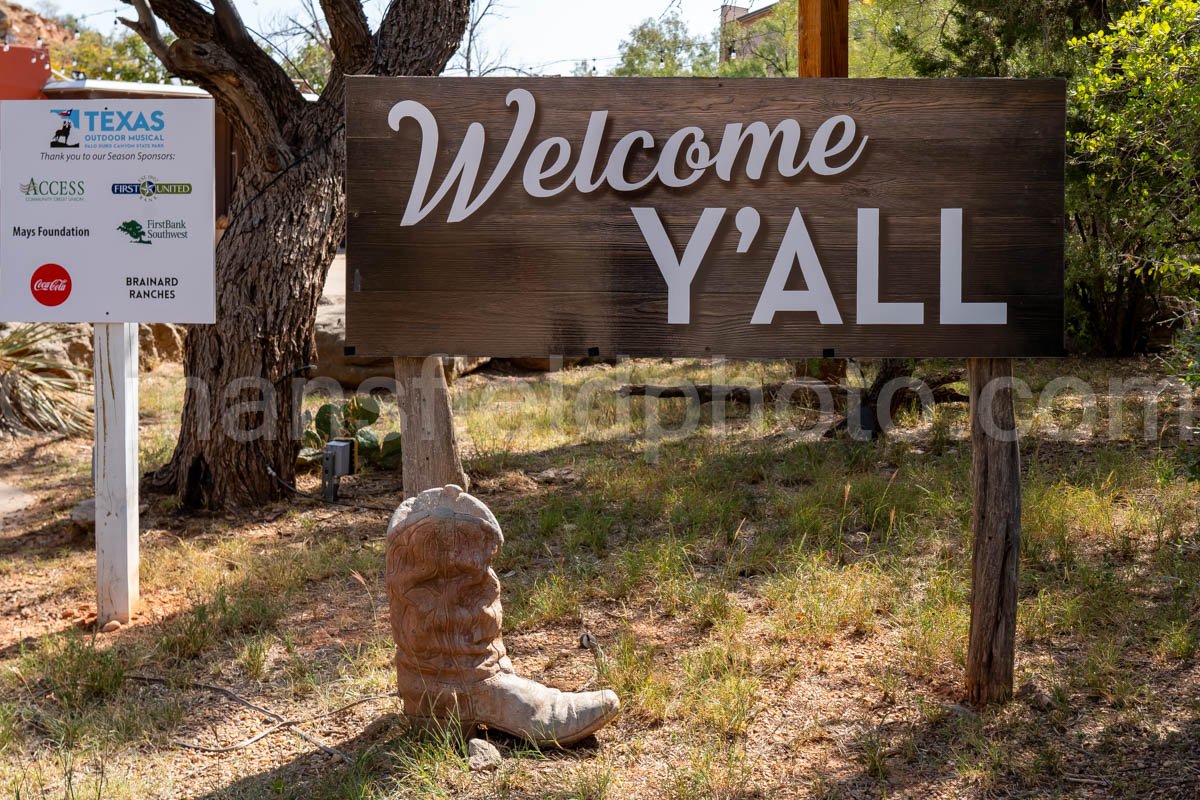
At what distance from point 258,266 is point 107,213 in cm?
213

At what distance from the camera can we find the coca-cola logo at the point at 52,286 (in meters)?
5.27

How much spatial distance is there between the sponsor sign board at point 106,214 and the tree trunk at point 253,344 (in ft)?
6.96

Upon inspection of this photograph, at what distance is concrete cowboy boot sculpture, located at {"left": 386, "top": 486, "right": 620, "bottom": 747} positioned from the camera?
3.79 meters

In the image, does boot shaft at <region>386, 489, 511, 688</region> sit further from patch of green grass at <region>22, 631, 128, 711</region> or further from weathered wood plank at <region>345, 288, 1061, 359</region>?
patch of green grass at <region>22, 631, 128, 711</region>

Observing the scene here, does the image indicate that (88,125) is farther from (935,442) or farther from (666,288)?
(935,442)

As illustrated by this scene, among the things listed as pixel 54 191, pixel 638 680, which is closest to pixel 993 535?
pixel 638 680

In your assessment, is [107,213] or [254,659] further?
[107,213]

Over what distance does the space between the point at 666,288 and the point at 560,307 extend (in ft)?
1.36

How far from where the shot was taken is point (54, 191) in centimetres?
531

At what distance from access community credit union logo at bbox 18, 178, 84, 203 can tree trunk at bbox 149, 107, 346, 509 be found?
212 centimetres

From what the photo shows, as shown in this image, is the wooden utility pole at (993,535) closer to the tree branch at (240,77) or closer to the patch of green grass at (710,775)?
the patch of green grass at (710,775)

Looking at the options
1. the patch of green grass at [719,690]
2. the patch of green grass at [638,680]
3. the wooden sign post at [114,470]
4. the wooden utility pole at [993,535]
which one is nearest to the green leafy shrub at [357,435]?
the wooden sign post at [114,470]

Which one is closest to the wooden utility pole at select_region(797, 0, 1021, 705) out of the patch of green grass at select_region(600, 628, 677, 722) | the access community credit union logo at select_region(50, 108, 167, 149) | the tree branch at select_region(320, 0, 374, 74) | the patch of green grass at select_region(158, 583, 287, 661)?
the patch of green grass at select_region(600, 628, 677, 722)

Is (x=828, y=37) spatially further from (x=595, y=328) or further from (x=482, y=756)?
(x=482, y=756)
